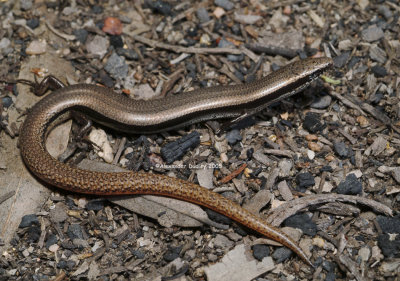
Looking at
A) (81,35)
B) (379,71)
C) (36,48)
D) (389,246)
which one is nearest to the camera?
(389,246)

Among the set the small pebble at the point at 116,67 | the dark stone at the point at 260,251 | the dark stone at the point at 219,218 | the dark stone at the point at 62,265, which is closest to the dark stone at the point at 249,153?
the dark stone at the point at 219,218

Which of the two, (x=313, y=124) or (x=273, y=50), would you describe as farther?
(x=273, y=50)

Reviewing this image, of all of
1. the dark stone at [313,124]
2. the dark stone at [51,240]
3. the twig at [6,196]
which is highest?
the twig at [6,196]

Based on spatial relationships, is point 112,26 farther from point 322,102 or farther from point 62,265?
point 62,265

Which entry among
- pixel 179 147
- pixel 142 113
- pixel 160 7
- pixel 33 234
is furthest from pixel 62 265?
pixel 160 7

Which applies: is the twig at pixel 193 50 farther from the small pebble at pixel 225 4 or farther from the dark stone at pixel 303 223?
the dark stone at pixel 303 223

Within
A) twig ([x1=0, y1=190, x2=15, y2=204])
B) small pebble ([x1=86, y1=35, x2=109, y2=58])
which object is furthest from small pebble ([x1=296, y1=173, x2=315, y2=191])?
twig ([x1=0, y1=190, x2=15, y2=204])

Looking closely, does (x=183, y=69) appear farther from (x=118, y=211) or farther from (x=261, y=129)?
(x=118, y=211)
